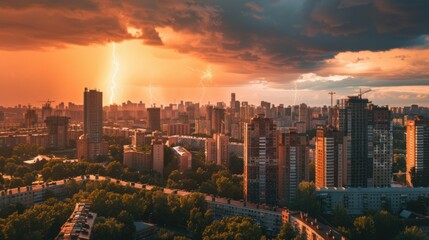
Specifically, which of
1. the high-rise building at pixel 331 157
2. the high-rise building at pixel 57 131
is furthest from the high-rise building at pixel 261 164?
the high-rise building at pixel 57 131

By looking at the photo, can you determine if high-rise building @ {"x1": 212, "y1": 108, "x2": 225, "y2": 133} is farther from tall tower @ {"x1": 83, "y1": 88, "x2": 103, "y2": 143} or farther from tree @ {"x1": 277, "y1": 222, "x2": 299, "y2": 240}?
tree @ {"x1": 277, "y1": 222, "x2": 299, "y2": 240}

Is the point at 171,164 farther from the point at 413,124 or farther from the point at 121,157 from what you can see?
the point at 413,124

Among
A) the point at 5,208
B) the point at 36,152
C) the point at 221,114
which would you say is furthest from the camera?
the point at 221,114

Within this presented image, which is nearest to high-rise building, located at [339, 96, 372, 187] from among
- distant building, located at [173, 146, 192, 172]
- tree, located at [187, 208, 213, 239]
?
tree, located at [187, 208, 213, 239]

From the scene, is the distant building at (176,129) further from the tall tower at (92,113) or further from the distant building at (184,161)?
the distant building at (184,161)

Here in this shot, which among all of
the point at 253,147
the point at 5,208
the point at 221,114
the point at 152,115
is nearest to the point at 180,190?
the point at 253,147

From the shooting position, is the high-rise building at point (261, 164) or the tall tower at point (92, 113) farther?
the tall tower at point (92, 113)
